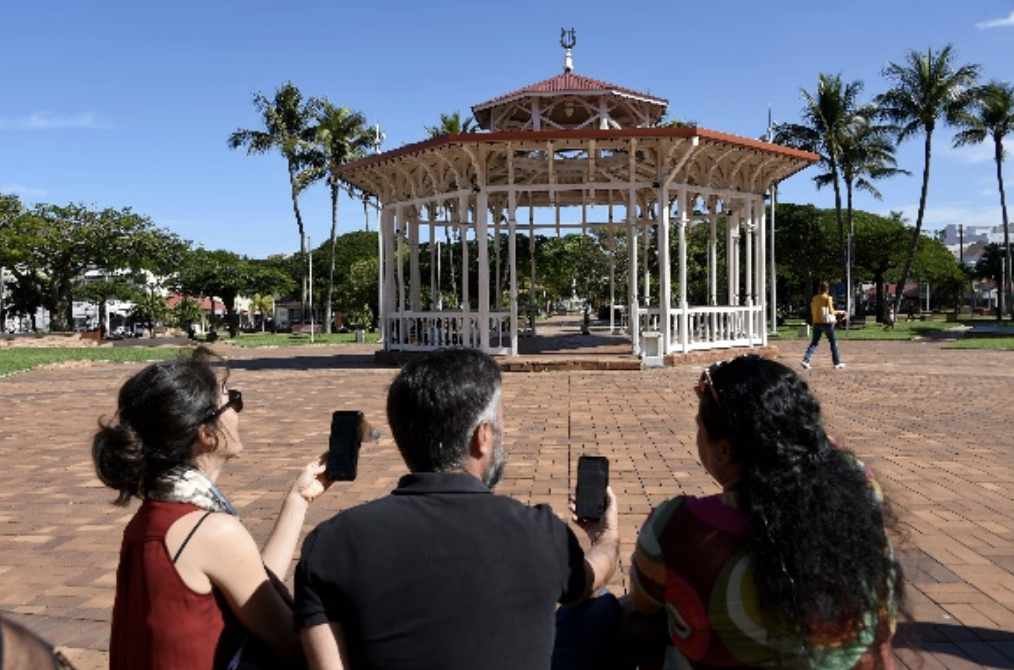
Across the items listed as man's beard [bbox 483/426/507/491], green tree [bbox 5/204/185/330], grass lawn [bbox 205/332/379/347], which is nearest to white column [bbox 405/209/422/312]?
grass lawn [bbox 205/332/379/347]

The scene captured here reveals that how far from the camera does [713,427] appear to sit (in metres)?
1.88

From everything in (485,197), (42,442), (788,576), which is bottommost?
(42,442)

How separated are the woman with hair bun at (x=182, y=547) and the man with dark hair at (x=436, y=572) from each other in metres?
0.30

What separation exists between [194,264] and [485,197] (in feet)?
132

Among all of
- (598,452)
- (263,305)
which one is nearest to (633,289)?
(598,452)

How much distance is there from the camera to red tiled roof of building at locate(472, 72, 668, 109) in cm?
1647

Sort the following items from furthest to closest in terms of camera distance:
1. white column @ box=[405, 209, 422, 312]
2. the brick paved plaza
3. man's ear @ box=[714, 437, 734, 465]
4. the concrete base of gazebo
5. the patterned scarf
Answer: white column @ box=[405, 209, 422, 312], the concrete base of gazebo, the brick paved plaza, the patterned scarf, man's ear @ box=[714, 437, 734, 465]

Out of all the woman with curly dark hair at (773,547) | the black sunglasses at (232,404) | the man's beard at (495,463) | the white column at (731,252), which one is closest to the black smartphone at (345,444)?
the black sunglasses at (232,404)

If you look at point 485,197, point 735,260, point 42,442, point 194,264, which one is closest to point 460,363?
point 42,442

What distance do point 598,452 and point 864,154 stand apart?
38.1 meters

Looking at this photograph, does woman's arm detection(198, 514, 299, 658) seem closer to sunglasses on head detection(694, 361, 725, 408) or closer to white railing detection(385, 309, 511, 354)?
sunglasses on head detection(694, 361, 725, 408)

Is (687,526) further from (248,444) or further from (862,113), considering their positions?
(862,113)

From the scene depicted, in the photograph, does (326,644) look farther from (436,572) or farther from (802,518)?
(802,518)

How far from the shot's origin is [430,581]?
1.70m
